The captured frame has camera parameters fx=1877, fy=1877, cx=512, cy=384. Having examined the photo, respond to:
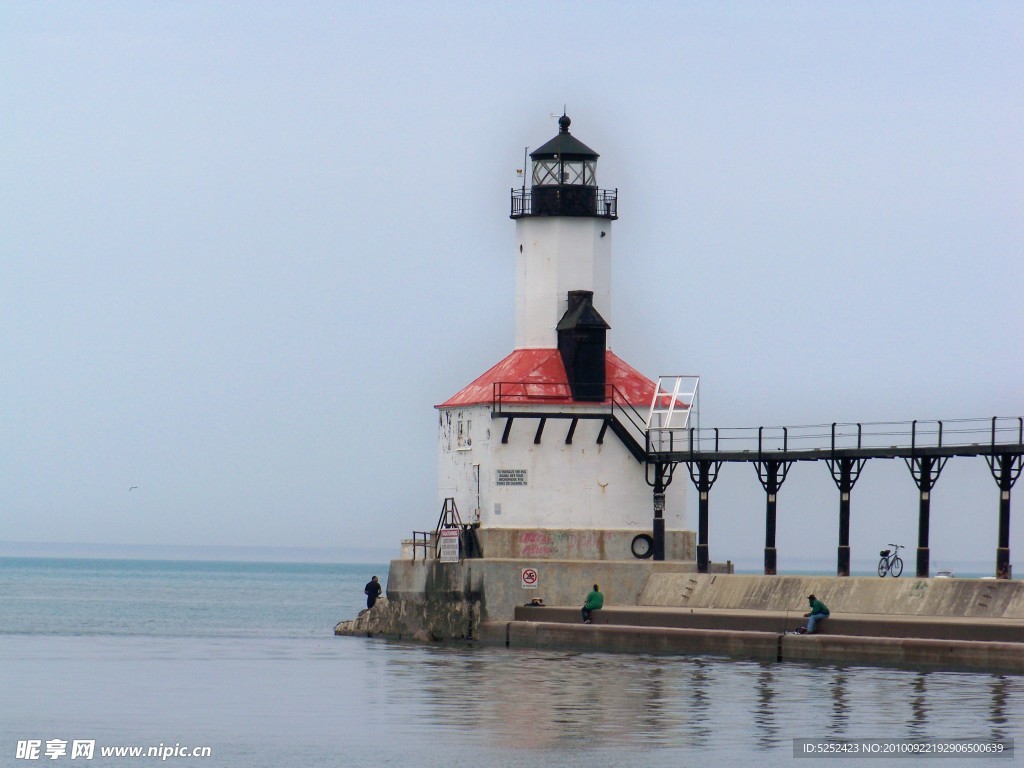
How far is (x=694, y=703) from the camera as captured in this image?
28625 mm

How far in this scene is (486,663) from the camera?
37219 millimetres

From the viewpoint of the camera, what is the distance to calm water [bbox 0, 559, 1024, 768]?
78.5 feet

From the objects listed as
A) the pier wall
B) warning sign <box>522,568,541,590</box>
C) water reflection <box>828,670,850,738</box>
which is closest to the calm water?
water reflection <box>828,670,850,738</box>

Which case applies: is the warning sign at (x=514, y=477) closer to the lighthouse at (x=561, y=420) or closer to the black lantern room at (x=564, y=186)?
the lighthouse at (x=561, y=420)

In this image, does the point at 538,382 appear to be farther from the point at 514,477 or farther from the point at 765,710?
the point at 765,710

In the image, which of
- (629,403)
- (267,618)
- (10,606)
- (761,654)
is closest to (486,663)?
(761,654)

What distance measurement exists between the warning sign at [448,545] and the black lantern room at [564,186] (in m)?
8.20

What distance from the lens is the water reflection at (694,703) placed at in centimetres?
2500

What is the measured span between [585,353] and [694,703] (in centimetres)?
1832

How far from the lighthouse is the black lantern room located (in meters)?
0.03

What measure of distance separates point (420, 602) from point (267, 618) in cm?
2471

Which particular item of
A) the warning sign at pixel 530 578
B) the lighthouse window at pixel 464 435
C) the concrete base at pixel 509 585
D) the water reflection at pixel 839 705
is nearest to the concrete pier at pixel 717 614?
the concrete base at pixel 509 585

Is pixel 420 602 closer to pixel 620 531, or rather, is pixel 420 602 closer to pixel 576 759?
pixel 620 531

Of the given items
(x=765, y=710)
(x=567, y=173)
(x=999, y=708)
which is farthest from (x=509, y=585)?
(x=999, y=708)
